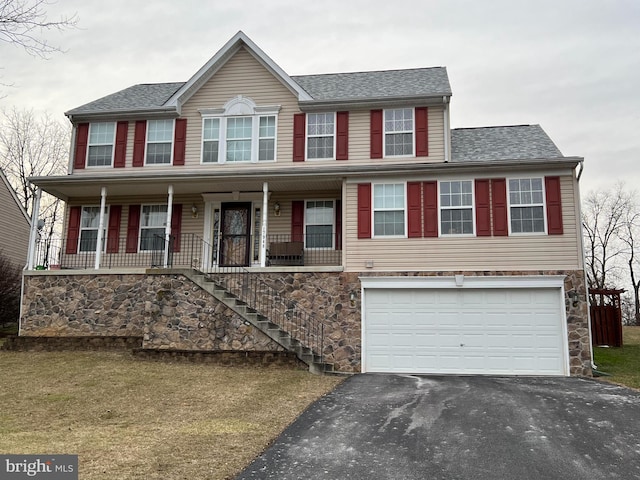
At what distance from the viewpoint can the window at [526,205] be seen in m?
12.3

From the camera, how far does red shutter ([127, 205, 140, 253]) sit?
591 inches

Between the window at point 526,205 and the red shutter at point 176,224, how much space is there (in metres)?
9.28

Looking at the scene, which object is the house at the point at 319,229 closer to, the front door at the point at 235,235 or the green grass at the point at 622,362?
the front door at the point at 235,235

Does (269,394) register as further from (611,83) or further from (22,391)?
(611,83)

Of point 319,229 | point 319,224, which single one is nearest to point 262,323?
point 319,229

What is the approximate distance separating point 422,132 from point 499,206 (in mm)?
3033

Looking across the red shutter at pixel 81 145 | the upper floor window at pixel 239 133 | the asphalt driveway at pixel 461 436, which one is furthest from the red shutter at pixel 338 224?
the red shutter at pixel 81 145

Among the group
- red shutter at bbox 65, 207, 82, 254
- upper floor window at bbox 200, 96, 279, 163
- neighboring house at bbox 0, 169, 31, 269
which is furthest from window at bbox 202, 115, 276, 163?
neighboring house at bbox 0, 169, 31, 269

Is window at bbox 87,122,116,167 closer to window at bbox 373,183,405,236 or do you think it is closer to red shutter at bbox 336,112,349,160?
red shutter at bbox 336,112,349,160

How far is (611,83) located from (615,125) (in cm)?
429

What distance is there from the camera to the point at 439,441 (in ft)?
20.7

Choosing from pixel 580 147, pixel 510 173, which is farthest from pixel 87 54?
pixel 580 147

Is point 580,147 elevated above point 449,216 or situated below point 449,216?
above

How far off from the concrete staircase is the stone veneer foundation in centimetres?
15
